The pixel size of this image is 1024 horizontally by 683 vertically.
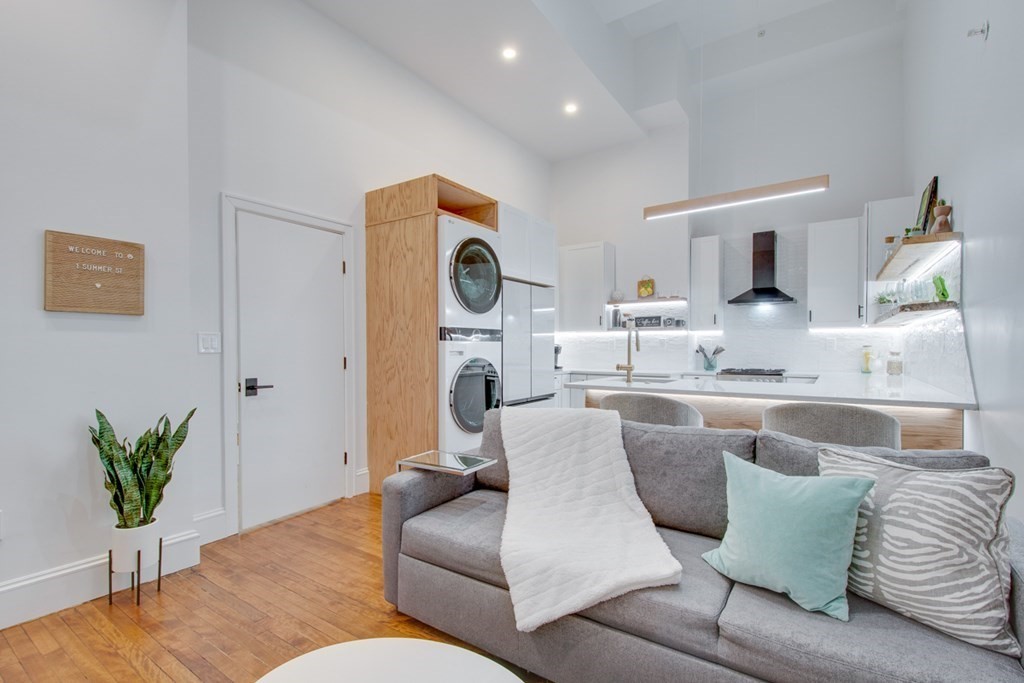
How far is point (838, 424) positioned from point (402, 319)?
2.73 m

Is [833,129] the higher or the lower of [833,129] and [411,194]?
the higher

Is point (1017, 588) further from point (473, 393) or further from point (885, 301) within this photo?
point (885, 301)

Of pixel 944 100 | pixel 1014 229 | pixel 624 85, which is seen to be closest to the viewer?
pixel 1014 229

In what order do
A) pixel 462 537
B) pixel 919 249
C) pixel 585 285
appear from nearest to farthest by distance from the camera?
pixel 462 537, pixel 919 249, pixel 585 285

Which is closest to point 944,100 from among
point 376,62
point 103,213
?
point 376,62

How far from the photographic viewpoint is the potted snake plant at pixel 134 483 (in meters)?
2.06

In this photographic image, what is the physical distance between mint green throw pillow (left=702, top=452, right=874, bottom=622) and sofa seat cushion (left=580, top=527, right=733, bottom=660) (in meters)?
0.10

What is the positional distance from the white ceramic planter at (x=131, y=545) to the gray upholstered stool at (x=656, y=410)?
2310 millimetres

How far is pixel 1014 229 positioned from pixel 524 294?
126 inches

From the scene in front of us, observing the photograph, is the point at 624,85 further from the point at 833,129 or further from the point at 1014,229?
the point at 1014,229

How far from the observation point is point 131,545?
209 centimetres

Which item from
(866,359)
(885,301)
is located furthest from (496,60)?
(866,359)

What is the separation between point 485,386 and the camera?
3.78 metres

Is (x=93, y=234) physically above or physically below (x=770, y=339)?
above
